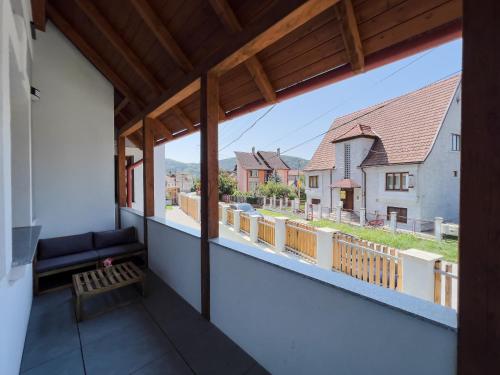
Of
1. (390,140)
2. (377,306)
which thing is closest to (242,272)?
(377,306)

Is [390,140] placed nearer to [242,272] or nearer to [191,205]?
[191,205]

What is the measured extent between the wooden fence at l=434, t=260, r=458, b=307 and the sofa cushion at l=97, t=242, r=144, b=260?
424 centimetres

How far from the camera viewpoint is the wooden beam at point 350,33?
58.1 inches

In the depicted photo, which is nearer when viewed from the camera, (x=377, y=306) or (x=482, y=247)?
(x=482, y=247)

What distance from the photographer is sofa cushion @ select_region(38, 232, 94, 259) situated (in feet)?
11.0

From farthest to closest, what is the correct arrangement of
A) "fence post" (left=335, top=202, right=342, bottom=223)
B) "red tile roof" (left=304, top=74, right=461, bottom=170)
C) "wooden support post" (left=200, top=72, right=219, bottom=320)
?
"fence post" (left=335, top=202, right=342, bottom=223), "red tile roof" (left=304, top=74, right=461, bottom=170), "wooden support post" (left=200, top=72, right=219, bottom=320)

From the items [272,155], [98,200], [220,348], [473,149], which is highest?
[272,155]

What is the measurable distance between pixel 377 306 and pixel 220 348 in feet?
4.92

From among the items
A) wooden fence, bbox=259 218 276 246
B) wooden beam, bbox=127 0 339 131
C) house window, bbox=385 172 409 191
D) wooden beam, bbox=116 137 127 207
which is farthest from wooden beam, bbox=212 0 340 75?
house window, bbox=385 172 409 191

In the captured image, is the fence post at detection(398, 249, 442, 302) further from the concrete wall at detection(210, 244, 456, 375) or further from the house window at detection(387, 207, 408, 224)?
the house window at detection(387, 207, 408, 224)

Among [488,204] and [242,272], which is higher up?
[488,204]

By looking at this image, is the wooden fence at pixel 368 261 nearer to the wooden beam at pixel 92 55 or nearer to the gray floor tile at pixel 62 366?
the gray floor tile at pixel 62 366

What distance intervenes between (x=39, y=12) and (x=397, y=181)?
12.1 m

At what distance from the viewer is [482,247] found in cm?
79
